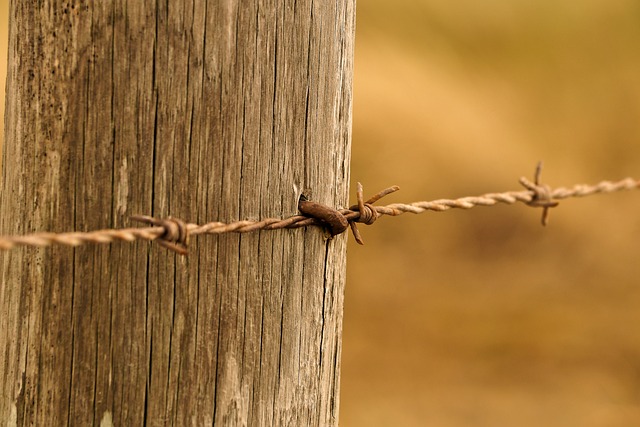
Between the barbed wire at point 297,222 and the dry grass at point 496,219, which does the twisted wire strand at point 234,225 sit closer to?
the barbed wire at point 297,222

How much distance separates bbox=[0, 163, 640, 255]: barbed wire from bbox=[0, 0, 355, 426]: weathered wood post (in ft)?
0.10

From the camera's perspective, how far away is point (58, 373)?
45.2 inches

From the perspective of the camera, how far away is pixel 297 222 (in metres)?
1.21

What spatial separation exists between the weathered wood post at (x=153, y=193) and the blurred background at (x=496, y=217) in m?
4.28

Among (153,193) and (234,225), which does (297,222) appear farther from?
(153,193)

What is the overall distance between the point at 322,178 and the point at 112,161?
1.11 ft

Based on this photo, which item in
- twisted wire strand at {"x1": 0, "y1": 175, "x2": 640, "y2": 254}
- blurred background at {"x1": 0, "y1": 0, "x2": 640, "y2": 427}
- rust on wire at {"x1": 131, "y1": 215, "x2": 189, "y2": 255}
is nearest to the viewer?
twisted wire strand at {"x1": 0, "y1": 175, "x2": 640, "y2": 254}

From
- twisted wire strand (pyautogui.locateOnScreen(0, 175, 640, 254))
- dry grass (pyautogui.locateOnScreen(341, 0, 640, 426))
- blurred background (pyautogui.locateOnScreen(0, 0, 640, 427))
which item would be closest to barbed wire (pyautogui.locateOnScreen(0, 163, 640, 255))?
twisted wire strand (pyautogui.locateOnScreen(0, 175, 640, 254))

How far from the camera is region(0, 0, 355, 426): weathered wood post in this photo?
112 centimetres

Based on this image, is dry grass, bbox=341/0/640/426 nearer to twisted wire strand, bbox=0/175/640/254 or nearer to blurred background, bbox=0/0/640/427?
blurred background, bbox=0/0/640/427

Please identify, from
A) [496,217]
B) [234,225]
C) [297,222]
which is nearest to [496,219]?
[496,217]

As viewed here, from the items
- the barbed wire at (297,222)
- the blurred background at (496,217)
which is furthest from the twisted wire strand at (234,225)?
the blurred background at (496,217)

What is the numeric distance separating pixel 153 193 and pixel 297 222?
0.23m

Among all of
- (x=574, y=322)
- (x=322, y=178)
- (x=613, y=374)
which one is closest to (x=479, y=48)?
(x=574, y=322)
